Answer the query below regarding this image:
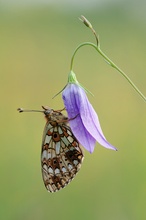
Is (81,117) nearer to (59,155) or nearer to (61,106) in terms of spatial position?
(59,155)

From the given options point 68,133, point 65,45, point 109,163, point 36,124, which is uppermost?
point 65,45

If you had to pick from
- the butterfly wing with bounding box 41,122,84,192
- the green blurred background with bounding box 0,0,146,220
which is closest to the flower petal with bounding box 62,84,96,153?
the butterfly wing with bounding box 41,122,84,192

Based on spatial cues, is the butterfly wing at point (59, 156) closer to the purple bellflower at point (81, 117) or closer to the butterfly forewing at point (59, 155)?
the butterfly forewing at point (59, 155)

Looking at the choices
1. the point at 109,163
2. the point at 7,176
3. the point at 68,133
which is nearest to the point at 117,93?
the point at 109,163

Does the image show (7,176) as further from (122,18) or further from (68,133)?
(122,18)

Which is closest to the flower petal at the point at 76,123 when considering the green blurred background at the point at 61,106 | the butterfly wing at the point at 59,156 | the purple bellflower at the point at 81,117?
the purple bellflower at the point at 81,117

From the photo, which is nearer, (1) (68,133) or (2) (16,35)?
(1) (68,133)

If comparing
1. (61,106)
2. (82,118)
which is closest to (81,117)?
(82,118)
